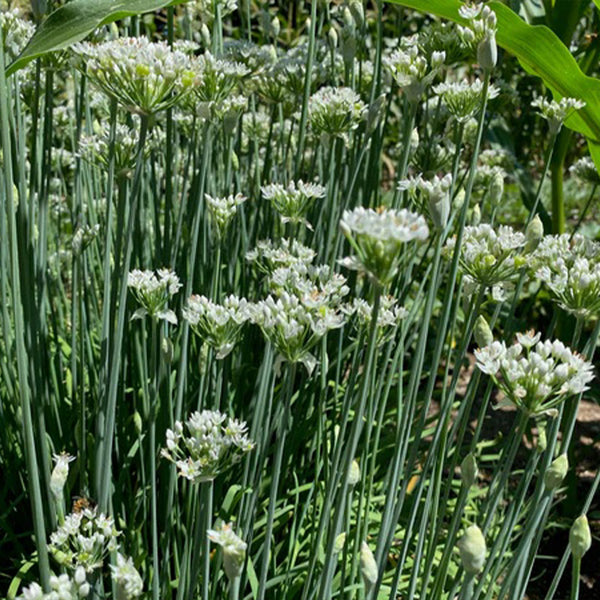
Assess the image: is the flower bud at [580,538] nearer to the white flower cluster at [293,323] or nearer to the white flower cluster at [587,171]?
the white flower cluster at [293,323]

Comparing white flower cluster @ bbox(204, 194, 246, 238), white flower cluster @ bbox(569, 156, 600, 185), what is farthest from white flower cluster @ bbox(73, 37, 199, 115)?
white flower cluster @ bbox(569, 156, 600, 185)

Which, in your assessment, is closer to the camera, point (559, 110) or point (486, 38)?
point (486, 38)

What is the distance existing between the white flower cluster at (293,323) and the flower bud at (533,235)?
13.6 inches

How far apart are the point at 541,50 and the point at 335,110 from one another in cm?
Answer: 37

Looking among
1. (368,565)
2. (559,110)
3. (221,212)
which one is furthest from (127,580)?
(559,110)

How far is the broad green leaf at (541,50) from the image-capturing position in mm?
1293

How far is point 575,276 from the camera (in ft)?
3.46

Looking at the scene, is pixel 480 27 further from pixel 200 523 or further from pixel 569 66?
pixel 200 523

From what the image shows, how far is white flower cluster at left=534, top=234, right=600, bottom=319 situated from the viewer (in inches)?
41.0

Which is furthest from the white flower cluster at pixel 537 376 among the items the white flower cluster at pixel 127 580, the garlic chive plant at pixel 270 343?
the white flower cluster at pixel 127 580

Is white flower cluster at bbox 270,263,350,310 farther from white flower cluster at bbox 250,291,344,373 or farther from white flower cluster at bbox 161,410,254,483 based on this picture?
white flower cluster at bbox 161,410,254,483

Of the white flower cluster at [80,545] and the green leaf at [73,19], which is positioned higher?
the green leaf at [73,19]

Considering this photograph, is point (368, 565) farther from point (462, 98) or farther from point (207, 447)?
point (462, 98)

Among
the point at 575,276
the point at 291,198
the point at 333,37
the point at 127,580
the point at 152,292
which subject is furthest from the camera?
the point at 333,37
